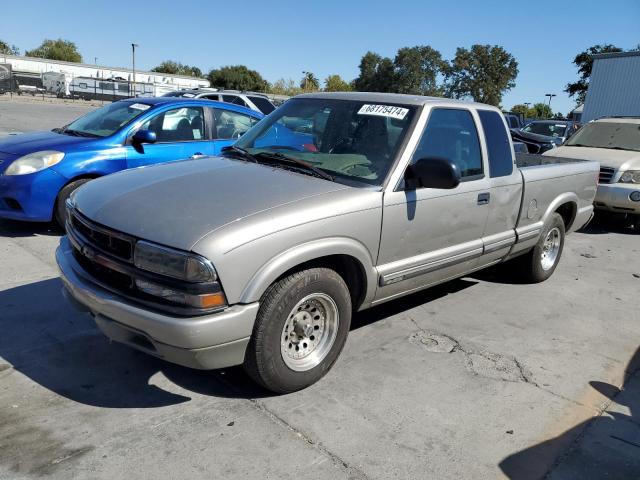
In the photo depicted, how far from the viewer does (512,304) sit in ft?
17.2

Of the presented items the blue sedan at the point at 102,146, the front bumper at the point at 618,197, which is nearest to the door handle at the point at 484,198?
the blue sedan at the point at 102,146

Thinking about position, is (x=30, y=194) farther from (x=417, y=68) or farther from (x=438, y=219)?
(x=417, y=68)

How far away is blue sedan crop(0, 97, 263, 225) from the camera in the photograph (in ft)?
19.2

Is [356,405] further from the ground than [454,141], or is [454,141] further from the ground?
[454,141]

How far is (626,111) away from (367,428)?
21.7m

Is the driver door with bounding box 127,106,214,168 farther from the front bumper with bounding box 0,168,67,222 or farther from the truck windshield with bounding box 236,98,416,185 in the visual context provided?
the truck windshield with bounding box 236,98,416,185

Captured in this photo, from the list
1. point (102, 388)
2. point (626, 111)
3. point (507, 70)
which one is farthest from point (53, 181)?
point (507, 70)

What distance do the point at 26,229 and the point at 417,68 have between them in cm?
7763

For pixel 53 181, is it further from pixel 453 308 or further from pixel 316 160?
pixel 453 308

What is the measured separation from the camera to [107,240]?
3096 millimetres

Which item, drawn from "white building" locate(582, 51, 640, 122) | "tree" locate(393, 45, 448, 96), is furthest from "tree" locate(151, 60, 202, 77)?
"white building" locate(582, 51, 640, 122)

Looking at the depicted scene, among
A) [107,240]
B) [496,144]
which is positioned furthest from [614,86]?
[107,240]

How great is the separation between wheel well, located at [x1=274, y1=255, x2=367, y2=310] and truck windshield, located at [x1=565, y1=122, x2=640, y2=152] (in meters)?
8.00

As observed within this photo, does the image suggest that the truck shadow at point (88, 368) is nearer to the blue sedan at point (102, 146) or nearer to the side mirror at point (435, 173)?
the side mirror at point (435, 173)
